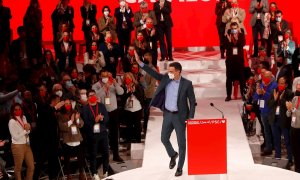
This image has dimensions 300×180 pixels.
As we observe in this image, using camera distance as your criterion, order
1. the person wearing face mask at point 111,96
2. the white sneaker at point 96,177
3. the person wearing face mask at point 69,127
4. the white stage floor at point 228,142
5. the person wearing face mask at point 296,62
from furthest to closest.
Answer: the person wearing face mask at point 296,62 → the person wearing face mask at point 111,96 → the white sneaker at point 96,177 → the person wearing face mask at point 69,127 → the white stage floor at point 228,142

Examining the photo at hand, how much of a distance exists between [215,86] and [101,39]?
262 centimetres

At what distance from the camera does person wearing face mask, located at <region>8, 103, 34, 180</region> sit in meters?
11.5

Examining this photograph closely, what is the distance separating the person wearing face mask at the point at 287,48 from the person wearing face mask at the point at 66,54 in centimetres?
409

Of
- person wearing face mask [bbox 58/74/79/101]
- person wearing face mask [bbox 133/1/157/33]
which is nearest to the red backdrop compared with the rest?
person wearing face mask [bbox 133/1/157/33]

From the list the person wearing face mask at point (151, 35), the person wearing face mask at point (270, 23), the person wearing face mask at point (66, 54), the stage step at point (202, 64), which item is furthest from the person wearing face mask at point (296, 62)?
the person wearing face mask at point (66, 54)

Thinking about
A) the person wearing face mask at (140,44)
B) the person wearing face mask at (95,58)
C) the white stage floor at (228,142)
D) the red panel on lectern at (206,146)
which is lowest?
the white stage floor at (228,142)

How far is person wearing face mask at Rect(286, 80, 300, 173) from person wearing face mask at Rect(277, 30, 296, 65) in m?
2.69

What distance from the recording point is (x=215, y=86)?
607 inches

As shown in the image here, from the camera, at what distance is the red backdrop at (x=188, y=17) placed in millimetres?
17828

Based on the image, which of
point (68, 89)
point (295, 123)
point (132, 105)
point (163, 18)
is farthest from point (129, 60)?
point (295, 123)

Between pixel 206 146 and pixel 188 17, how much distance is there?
8.98 meters

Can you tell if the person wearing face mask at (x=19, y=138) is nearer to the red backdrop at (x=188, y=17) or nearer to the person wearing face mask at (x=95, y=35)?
the person wearing face mask at (x=95, y=35)

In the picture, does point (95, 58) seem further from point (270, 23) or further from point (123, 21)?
point (270, 23)

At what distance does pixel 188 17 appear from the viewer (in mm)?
17984
